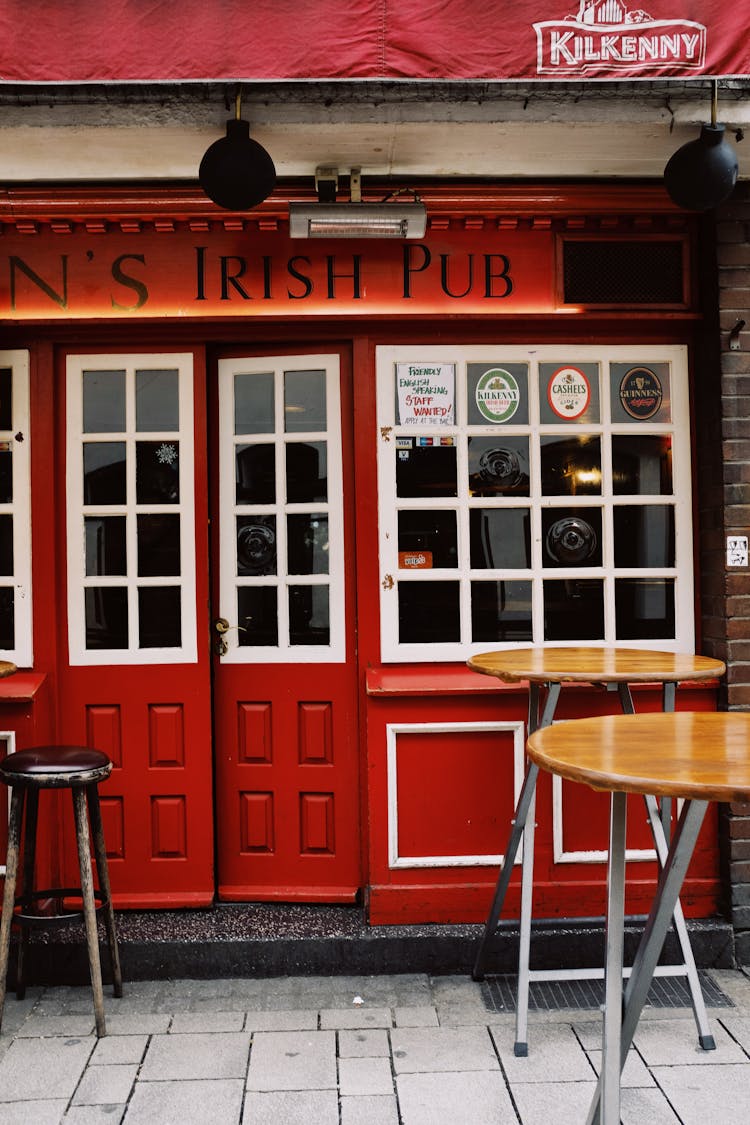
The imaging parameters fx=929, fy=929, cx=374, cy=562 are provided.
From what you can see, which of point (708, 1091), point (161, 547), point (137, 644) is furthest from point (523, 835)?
point (161, 547)

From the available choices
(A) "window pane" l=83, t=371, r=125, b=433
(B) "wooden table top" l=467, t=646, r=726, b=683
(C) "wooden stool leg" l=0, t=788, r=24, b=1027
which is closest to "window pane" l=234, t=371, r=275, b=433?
(A) "window pane" l=83, t=371, r=125, b=433

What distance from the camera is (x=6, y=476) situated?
4652 mm

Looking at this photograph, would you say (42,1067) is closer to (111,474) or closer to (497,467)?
(111,474)

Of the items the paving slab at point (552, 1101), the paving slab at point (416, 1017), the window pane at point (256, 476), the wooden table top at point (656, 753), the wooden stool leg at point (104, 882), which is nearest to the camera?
the wooden table top at point (656, 753)

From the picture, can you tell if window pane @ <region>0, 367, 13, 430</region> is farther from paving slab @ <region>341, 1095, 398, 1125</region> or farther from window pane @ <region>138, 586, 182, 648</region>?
paving slab @ <region>341, 1095, 398, 1125</region>

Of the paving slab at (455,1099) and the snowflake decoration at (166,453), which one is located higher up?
the snowflake decoration at (166,453)

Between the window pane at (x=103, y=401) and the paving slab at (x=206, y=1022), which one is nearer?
the paving slab at (x=206, y=1022)

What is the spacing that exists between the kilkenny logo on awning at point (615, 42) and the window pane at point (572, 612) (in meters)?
2.34

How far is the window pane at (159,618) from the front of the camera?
4.71m

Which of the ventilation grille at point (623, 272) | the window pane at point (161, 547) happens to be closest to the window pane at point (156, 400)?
the window pane at point (161, 547)

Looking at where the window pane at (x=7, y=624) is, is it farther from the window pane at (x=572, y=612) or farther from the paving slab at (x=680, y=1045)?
the paving slab at (x=680, y=1045)

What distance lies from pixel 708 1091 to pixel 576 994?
2.60 ft

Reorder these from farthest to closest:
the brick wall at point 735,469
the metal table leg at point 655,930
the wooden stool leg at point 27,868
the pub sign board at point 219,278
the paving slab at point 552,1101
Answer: the pub sign board at point 219,278 → the brick wall at point 735,469 → the wooden stool leg at point 27,868 → the paving slab at point 552,1101 → the metal table leg at point 655,930

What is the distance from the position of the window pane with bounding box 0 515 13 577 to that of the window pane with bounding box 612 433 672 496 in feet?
10.0
